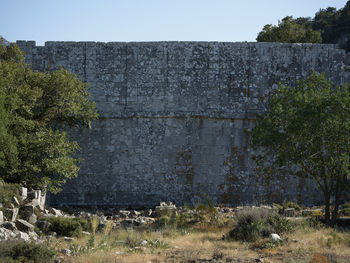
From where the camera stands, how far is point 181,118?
51.4 feet

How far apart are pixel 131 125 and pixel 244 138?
444cm

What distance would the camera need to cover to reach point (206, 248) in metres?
9.09

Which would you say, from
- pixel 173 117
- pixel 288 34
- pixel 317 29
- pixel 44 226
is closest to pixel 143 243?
pixel 44 226

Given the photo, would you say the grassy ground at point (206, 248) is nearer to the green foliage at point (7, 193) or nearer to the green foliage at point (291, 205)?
the green foliage at point (7, 193)

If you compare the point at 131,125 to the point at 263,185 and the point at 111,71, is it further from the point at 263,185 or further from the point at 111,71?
the point at 263,185

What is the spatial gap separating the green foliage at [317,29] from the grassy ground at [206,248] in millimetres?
13649

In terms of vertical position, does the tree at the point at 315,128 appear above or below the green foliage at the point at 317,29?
below

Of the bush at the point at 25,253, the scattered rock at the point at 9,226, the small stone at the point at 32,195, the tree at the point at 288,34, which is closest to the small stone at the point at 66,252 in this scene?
the bush at the point at 25,253

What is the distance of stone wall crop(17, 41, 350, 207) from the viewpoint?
15.5 metres

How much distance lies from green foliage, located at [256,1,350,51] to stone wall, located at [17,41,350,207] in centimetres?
662

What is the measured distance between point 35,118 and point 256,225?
27.2 ft

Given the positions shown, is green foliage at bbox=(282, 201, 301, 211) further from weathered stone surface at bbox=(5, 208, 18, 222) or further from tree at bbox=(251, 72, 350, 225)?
weathered stone surface at bbox=(5, 208, 18, 222)

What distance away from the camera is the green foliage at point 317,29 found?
72.2 feet

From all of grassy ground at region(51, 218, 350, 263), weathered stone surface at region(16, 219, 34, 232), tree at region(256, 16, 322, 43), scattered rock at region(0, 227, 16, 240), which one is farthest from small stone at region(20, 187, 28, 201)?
tree at region(256, 16, 322, 43)
